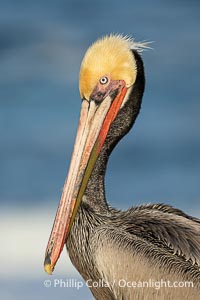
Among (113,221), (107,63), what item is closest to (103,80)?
(107,63)

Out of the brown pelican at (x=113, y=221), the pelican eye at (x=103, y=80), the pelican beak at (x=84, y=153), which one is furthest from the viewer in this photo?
the pelican eye at (x=103, y=80)

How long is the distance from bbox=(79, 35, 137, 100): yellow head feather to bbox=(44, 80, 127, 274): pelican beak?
0.09 metres

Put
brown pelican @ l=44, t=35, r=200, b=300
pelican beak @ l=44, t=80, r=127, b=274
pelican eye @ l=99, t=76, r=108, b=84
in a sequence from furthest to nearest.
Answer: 1. pelican eye @ l=99, t=76, r=108, b=84
2. pelican beak @ l=44, t=80, r=127, b=274
3. brown pelican @ l=44, t=35, r=200, b=300

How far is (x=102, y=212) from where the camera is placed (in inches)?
499

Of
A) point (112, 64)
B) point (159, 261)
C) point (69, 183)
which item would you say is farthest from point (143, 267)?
point (112, 64)

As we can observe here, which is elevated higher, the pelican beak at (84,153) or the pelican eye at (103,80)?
the pelican eye at (103,80)

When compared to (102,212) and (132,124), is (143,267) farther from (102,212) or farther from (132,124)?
(132,124)

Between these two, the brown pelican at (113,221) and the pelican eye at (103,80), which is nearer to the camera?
the brown pelican at (113,221)

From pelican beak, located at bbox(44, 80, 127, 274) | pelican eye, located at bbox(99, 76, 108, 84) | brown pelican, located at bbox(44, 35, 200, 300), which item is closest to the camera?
brown pelican, located at bbox(44, 35, 200, 300)

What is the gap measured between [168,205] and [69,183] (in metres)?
0.98

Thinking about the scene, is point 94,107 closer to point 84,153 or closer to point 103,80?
point 103,80

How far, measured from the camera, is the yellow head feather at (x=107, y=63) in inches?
506

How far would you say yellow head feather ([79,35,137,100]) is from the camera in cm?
1286

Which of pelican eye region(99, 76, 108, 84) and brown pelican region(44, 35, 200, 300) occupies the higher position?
pelican eye region(99, 76, 108, 84)
